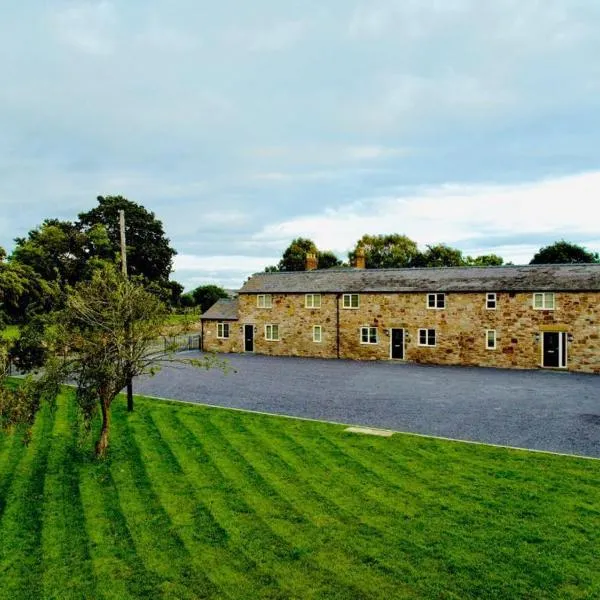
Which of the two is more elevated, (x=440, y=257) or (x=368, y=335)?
(x=440, y=257)

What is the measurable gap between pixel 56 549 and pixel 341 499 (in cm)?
627

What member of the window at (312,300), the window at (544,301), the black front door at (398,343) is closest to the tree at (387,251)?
the window at (312,300)

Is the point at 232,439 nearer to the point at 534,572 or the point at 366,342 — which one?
the point at 534,572

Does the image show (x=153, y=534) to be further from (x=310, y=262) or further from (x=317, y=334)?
(x=310, y=262)

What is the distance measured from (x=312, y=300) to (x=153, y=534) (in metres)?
33.5

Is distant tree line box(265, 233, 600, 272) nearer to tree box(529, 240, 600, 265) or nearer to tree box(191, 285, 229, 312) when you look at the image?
tree box(529, 240, 600, 265)

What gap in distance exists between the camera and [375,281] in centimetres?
4272

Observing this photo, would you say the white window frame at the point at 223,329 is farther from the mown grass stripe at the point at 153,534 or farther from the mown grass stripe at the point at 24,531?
the mown grass stripe at the point at 153,534

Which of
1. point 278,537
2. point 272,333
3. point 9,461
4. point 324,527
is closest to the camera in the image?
point 278,537

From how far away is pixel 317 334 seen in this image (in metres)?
43.5

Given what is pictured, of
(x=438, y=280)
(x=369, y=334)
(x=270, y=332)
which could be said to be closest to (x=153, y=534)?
(x=369, y=334)

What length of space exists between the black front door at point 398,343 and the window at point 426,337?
152 cm

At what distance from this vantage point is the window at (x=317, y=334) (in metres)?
43.3

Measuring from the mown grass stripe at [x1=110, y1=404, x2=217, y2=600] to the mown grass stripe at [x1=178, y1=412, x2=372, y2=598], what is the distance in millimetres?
1472
